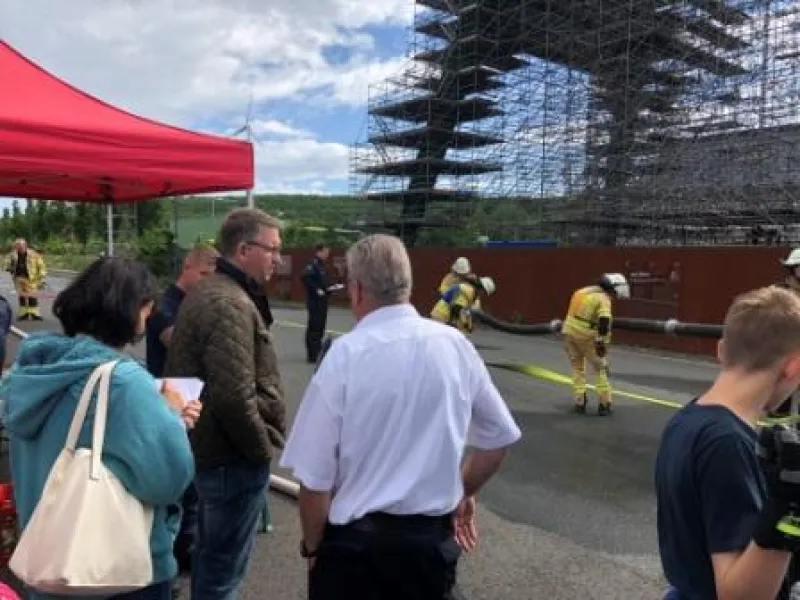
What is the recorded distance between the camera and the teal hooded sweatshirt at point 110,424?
222cm

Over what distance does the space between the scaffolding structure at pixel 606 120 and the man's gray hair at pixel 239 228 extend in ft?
133

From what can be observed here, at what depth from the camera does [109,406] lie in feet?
7.28

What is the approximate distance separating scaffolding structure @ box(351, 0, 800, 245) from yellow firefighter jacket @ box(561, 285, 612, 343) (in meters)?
33.4

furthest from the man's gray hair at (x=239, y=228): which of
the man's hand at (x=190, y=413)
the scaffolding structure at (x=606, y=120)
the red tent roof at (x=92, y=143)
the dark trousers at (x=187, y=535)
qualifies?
the scaffolding structure at (x=606, y=120)

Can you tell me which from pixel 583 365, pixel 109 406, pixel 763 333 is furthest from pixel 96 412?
pixel 583 365

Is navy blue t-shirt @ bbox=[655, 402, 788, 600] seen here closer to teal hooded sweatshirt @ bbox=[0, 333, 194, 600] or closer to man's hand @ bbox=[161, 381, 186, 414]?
teal hooded sweatshirt @ bbox=[0, 333, 194, 600]

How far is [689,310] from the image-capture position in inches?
722

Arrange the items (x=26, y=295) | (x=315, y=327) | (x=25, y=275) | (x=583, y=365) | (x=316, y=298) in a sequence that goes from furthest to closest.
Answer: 1. (x=26, y=295)
2. (x=25, y=275)
3. (x=315, y=327)
4. (x=316, y=298)
5. (x=583, y=365)

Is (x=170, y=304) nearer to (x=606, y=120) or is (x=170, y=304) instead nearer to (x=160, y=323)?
(x=160, y=323)

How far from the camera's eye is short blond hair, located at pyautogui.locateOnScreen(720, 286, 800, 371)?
185cm

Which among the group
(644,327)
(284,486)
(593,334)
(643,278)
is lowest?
(644,327)

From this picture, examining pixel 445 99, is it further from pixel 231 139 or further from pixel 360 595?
pixel 360 595

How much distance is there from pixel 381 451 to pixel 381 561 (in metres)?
0.31

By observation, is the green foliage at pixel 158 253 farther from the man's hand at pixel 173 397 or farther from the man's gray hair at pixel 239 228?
the man's hand at pixel 173 397
